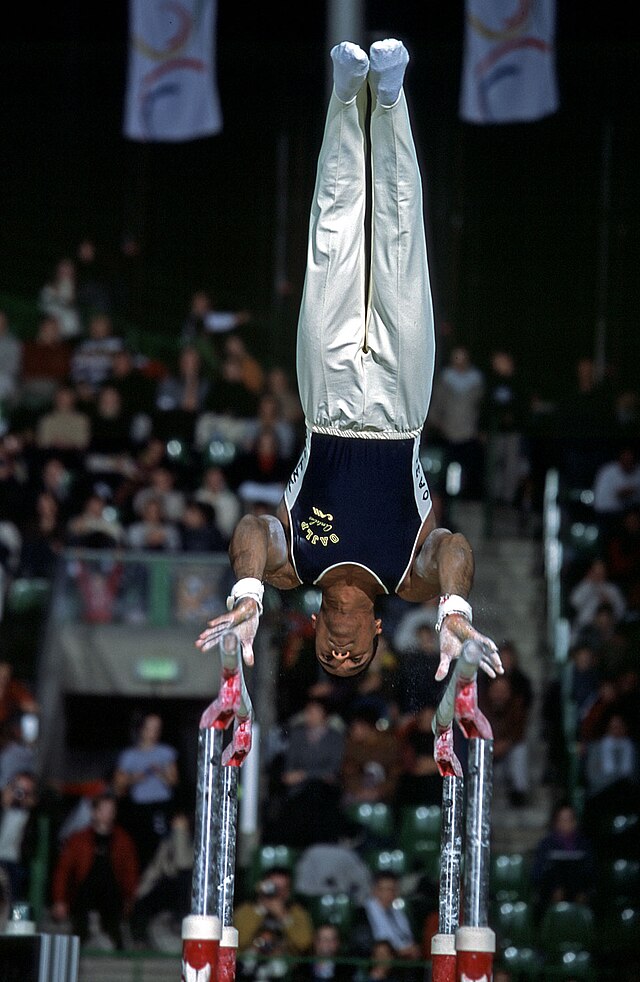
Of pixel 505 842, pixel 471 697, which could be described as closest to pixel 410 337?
pixel 471 697

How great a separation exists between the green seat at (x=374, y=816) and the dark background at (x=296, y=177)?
653cm

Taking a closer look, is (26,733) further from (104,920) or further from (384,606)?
(384,606)

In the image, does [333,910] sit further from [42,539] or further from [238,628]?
[238,628]

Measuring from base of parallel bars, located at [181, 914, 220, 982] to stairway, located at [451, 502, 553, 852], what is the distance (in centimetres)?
569

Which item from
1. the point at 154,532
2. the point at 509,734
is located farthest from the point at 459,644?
the point at 154,532

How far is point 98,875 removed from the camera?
9.88 metres

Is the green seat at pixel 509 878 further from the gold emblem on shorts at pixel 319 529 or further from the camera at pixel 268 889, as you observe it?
the gold emblem on shorts at pixel 319 529

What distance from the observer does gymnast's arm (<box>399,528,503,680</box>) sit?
5602 mm

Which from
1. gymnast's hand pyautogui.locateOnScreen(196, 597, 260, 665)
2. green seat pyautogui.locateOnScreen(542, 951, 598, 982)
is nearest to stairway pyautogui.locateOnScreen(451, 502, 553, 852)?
green seat pyautogui.locateOnScreen(542, 951, 598, 982)

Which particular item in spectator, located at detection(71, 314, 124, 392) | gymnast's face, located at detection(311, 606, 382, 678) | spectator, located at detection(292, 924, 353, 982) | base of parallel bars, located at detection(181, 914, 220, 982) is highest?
spectator, located at detection(71, 314, 124, 392)

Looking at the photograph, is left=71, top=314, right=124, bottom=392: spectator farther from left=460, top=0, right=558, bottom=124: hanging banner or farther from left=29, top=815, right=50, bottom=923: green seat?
left=29, top=815, right=50, bottom=923: green seat

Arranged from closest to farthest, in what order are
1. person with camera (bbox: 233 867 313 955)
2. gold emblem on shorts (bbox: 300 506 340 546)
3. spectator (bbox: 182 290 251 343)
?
1. gold emblem on shorts (bbox: 300 506 340 546)
2. person with camera (bbox: 233 867 313 955)
3. spectator (bbox: 182 290 251 343)

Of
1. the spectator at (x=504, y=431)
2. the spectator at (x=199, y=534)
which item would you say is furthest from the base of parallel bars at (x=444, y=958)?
the spectator at (x=504, y=431)

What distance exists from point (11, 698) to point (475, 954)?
19.8 feet
